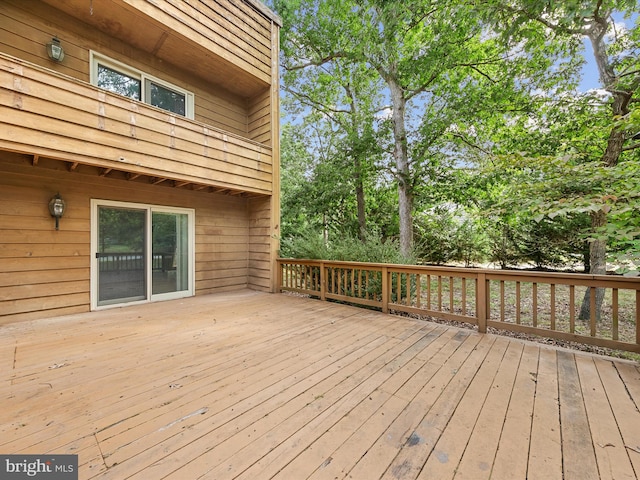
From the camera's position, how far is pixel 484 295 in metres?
3.20

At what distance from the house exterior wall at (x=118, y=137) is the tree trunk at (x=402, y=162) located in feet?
10.2

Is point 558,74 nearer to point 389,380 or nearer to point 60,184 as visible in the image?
point 389,380

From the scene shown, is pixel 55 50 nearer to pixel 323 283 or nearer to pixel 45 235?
pixel 45 235

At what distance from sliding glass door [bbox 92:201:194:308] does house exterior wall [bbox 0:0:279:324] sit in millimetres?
141

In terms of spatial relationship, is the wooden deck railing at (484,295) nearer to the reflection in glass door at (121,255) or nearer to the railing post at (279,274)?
the railing post at (279,274)

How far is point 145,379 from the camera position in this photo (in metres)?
2.08

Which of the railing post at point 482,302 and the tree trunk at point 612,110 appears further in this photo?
the tree trunk at point 612,110

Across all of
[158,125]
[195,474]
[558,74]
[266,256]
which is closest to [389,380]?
[195,474]

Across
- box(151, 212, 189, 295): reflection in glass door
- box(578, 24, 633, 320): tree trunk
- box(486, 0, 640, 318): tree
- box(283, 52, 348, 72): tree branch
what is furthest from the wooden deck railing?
box(283, 52, 348, 72): tree branch

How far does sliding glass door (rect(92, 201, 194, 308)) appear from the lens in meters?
4.20

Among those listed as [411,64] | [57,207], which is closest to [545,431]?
[57,207]

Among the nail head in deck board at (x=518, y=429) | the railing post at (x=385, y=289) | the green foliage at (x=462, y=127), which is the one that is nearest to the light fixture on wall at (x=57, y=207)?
the green foliage at (x=462, y=127)

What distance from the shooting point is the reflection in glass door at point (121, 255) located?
4.20m

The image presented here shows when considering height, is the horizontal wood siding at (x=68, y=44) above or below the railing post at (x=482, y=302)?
above
